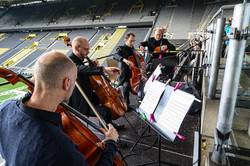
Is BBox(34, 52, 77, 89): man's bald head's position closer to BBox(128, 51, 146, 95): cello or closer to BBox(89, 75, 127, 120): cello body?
BBox(89, 75, 127, 120): cello body

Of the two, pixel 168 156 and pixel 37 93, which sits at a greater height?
pixel 37 93

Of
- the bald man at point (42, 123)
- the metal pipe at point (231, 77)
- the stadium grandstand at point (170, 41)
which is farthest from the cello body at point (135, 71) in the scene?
the bald man at point (42, 123)

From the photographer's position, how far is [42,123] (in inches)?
33.8

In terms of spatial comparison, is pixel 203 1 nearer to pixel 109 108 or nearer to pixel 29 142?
pixel 109 108

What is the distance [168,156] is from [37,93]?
1.89m

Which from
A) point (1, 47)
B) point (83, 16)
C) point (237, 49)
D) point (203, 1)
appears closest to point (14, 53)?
point (1, 47)

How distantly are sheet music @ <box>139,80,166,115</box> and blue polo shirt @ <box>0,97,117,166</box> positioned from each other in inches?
38.4

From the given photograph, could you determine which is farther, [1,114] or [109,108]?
[109,108]

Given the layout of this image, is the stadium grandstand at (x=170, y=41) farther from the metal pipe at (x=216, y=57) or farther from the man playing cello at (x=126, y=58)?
the man playing cello at (x=126, y=58)

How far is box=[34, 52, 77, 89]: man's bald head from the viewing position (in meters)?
0.93

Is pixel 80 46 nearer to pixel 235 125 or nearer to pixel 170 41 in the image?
pixel 235 125

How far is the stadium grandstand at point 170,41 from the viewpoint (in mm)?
1325

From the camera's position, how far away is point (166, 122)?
4.82 feet

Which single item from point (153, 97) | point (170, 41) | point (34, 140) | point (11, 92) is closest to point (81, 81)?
point (153, 97)
